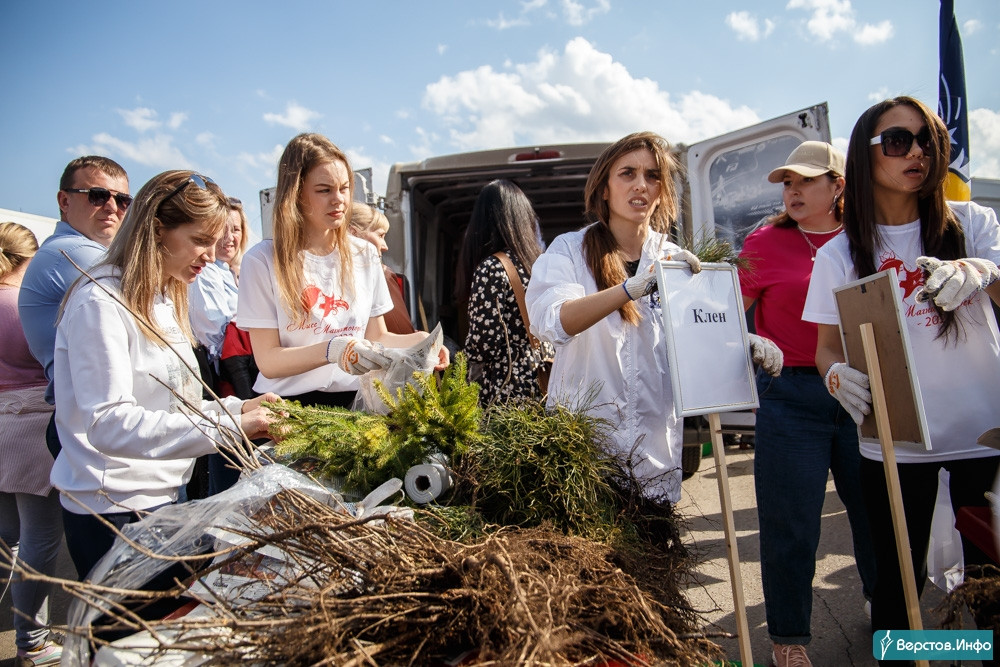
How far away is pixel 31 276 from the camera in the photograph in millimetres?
2568

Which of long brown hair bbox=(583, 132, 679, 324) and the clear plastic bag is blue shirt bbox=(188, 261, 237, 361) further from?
the clear plastic bag

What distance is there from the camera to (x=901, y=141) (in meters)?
2.13

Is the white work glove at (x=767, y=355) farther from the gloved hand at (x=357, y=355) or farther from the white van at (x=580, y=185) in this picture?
the white van at (x=580, y=185)

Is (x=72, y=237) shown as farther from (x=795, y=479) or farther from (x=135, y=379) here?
(x=795, y=479)

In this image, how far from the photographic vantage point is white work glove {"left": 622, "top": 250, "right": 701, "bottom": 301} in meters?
2.07

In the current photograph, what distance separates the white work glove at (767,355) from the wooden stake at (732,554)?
26 centimetres

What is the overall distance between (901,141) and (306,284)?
2200 mm

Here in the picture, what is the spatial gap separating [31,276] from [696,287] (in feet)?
8.62

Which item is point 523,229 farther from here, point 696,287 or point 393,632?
point 393,632

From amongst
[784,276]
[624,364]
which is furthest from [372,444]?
[784,276]

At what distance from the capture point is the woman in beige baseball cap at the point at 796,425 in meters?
2.55

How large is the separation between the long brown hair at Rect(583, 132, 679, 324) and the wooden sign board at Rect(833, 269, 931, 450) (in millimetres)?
716

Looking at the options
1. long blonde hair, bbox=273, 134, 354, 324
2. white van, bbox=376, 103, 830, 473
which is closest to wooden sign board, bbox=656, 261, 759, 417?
long blonde hair, bbox=273, 134, 354, 324

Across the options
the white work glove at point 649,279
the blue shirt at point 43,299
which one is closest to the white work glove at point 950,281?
the white work glove at point 649,279
